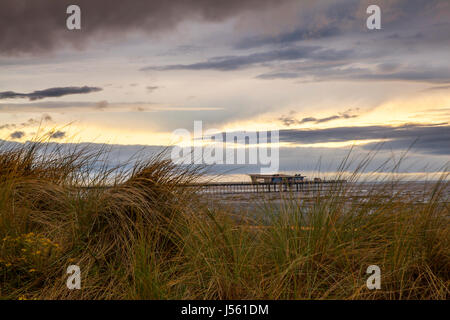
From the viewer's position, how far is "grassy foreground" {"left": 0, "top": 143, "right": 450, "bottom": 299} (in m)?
3.77

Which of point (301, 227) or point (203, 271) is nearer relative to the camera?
point (203, 271)

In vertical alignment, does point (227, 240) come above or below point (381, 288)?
above

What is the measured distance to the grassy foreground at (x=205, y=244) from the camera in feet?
12.4

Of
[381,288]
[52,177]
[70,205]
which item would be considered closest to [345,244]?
[381,288]

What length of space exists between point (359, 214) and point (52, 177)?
4654mm

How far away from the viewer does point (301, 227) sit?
433 cm

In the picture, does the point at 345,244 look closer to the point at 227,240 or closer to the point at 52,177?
the point at 227,240

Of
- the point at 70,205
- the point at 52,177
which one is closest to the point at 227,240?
the point at 70,205

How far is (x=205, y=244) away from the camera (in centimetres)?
423
